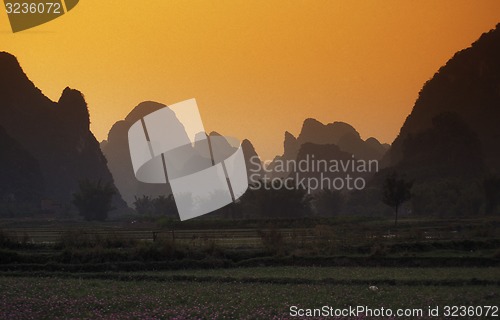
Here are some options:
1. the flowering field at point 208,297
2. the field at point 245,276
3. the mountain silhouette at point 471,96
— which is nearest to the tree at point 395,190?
the field at point 245,276

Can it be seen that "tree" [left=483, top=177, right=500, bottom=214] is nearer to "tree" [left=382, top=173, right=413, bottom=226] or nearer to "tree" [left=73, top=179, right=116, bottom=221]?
"tree" [left=382, top=173, right=413, bottom=226]

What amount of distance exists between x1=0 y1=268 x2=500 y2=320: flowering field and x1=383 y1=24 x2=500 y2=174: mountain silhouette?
83.4 m

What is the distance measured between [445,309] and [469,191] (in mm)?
55737

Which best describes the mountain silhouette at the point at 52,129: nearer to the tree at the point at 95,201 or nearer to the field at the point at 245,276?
the tree at the point at 95,201

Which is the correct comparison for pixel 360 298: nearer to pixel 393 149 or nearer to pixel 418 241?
pixel 418 241

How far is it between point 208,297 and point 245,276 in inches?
185

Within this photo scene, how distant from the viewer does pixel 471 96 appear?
383 ft

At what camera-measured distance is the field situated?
15.2 meters

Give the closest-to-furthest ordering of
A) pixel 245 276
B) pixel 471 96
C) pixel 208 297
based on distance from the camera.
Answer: pixel 208 297 → pixel 245 276 → pixel 471 96

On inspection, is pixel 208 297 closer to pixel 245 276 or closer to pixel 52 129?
pixel 245 276

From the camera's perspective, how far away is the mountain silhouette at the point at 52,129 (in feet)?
413

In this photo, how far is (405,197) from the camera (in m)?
46.9

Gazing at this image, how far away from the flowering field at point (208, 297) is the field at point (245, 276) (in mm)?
27

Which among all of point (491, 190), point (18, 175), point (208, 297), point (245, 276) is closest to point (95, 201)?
point (18, 175)
